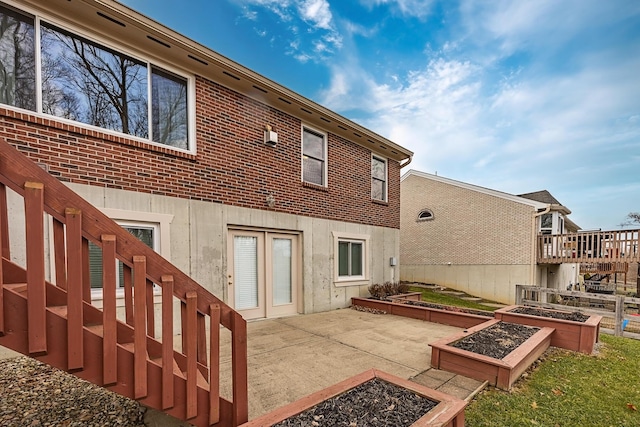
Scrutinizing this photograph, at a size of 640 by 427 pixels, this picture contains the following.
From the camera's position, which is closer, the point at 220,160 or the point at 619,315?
the point at 220,160

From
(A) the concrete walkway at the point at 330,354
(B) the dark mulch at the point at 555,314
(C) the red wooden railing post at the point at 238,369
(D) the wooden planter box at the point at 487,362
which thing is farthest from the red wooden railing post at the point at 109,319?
(B) the dark mulch at the point at 555,314

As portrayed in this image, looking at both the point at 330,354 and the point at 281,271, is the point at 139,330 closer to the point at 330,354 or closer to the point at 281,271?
the point at 330,354

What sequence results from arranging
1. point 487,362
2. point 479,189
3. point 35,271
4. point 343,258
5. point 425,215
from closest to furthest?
point 35,271
point 487,362
point 343,258
point 479,189
point 425,215

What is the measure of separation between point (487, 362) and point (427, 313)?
3431 millimetres

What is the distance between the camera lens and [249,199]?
6316mm

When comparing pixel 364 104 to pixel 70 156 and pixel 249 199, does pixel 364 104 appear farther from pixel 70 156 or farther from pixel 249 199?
pixel 70 156

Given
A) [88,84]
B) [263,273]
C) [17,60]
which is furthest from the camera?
[263,273]

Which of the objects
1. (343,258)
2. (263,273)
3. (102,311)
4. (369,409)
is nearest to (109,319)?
(102,311)

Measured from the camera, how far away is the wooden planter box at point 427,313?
5972mm

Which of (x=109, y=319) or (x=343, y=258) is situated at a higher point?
(x=109, y=319)

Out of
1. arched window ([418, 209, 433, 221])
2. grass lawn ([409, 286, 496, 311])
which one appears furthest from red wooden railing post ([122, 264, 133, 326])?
arched window ([418, 209, 433, 221])

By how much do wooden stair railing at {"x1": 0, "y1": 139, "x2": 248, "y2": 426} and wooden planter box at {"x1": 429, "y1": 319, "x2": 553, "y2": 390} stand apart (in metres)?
2.73

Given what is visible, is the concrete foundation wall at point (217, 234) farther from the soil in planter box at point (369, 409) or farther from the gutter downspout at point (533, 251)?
the gutter downspout at point (533, 251)

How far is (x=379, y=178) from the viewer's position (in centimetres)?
→ 982
